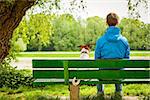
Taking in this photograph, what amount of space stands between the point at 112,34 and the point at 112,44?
0.49 feet

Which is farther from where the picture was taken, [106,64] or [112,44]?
[112,44]

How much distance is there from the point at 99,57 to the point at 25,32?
6070 millimetres

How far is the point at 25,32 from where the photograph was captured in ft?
40.3

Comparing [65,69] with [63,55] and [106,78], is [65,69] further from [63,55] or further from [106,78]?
[63,55]

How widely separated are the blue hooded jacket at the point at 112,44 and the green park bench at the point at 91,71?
0.30 m

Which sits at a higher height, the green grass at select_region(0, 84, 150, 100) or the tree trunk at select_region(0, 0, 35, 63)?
the tree trunk at select_region(0, 0, 35, 63)

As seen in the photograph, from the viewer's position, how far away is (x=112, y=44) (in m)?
6.39

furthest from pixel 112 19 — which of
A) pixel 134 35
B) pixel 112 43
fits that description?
pixel 134 35

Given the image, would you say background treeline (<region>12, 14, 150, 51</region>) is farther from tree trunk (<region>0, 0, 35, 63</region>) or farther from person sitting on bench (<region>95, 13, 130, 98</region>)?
tree trunk (<region>0, 0, 35, 63</region>)

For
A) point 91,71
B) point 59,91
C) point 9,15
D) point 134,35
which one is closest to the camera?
point 91,71

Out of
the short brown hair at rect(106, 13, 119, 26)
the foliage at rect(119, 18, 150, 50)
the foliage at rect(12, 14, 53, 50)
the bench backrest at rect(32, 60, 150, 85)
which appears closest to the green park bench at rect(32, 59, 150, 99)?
the bench backrest at rect(32, 60, 150, 85)

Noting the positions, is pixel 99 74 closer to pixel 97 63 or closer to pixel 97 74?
pixel 97 74

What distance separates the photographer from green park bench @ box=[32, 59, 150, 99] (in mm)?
6152

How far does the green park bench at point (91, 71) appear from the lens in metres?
6.15
